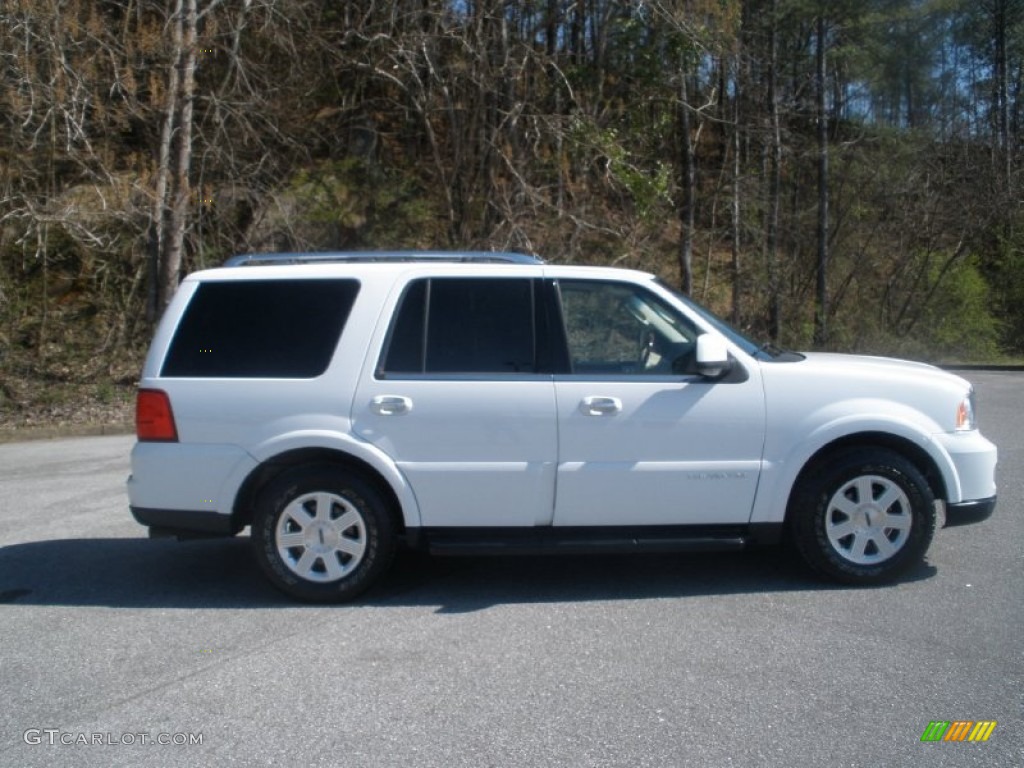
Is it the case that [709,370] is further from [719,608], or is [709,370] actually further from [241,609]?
[241,609]

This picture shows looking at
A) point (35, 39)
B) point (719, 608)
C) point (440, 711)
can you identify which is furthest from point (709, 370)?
point (35, 39)

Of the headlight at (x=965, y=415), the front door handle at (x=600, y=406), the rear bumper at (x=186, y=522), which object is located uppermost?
the front door handle at (x=600, y=406)

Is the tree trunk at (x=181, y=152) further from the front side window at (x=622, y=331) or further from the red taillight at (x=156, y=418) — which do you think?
the front side window at (x=622, y=331)

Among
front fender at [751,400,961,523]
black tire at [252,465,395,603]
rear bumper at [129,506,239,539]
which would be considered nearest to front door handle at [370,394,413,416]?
black tire at [252,465,395,603]

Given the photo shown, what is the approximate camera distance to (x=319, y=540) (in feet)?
19.8

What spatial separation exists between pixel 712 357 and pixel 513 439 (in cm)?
120

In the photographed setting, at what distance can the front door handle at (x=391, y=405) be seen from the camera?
5.93 metres

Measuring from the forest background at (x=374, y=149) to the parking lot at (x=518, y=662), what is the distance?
1050 cm

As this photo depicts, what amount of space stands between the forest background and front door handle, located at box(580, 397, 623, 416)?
11617 millimetres

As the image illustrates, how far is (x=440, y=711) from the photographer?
4520 millimetres

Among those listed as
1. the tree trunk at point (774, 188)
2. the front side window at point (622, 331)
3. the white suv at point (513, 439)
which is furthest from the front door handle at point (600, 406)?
the tree trunk at point (774, 188)

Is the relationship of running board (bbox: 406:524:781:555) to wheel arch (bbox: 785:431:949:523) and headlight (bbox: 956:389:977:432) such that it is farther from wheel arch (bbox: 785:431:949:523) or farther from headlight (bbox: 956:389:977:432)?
headlight (bbox: 956:389:977:432)

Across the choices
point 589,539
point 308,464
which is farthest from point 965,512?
point 308,464

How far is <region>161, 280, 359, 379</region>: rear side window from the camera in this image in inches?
240
